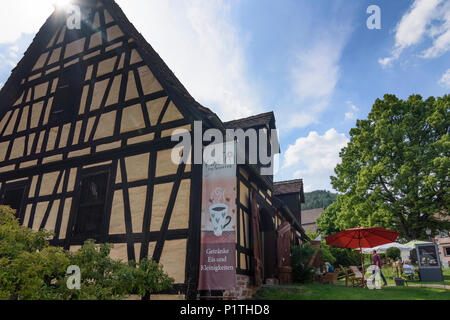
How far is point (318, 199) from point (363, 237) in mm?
112609

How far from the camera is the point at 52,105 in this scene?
11.1 meters

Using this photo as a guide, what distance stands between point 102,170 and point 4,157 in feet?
16.8

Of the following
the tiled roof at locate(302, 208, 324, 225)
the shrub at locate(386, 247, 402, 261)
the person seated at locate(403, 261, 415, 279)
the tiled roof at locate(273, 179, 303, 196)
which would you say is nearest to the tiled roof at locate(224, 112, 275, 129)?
the tiled roof at locate(273, 179, 303, 196)

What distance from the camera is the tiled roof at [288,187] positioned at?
19062 mm

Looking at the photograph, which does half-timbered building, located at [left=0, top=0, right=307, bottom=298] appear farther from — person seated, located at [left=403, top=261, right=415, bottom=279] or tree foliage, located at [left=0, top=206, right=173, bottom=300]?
person seated, located at [left=403, top=261, right=415, bottom=279]

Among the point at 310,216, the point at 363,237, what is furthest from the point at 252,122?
the point at 310,216

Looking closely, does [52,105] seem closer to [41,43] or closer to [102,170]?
[41,43]

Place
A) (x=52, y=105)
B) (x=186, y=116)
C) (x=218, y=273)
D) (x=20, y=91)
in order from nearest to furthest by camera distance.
Result: (x=218, y=273) < (x=186, y=116) < (x=52, y=105) < (x=20, y=91)

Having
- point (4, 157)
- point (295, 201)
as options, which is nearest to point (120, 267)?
point (4, 157)

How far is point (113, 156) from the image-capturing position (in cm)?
898

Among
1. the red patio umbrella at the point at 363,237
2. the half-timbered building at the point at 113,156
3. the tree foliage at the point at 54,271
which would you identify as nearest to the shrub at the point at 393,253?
the red patio umbrella at the point at 363,237

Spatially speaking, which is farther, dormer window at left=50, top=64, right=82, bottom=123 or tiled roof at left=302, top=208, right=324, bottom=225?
tiled roof at left=302, top=208, right=324, bottom=225

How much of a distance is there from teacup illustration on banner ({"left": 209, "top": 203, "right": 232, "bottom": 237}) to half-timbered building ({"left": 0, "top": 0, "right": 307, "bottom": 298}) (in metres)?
0.35

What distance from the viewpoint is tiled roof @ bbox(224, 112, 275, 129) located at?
12.3m
